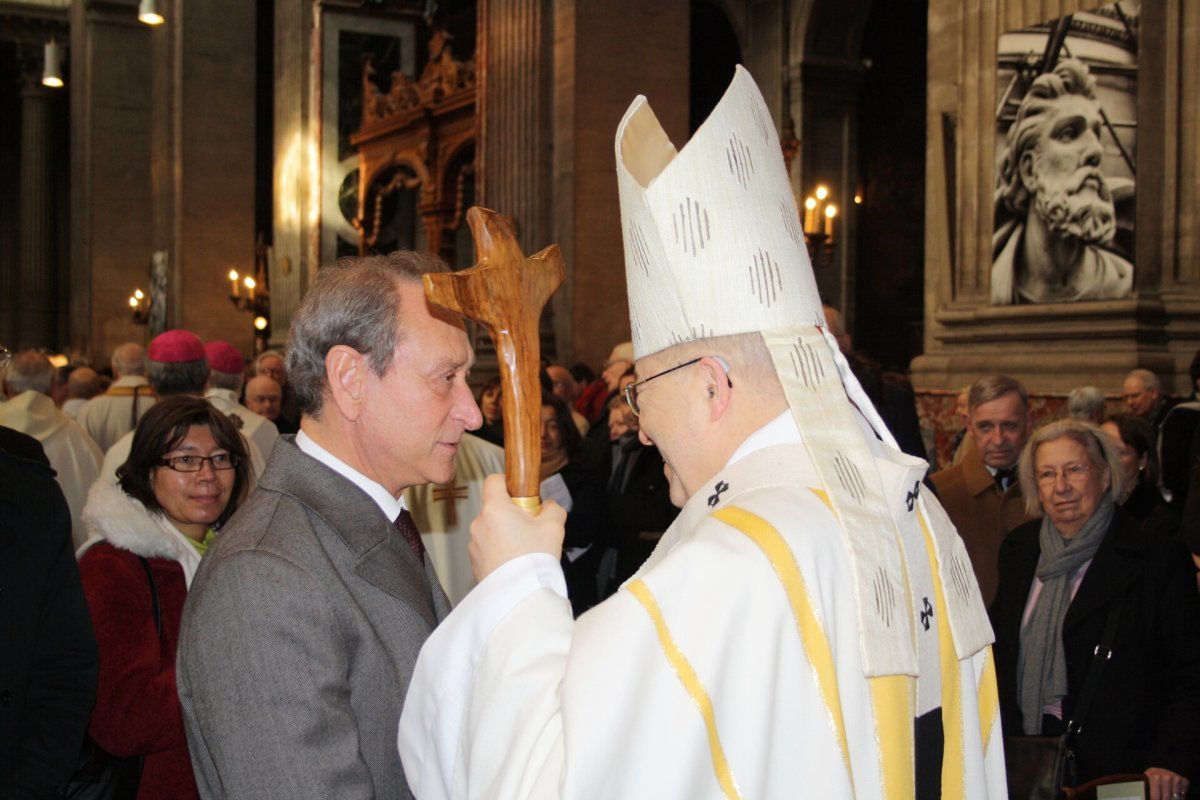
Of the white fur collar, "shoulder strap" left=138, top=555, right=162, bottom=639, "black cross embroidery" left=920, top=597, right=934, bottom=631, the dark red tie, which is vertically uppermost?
the dark red tie

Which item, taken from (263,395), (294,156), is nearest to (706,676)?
(263,395)

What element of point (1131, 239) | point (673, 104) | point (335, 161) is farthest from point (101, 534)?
point (335, 161)

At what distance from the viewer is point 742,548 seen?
1.46 metres

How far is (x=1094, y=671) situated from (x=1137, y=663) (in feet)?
0.44

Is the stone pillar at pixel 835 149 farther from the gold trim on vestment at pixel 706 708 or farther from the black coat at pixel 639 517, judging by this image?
the gold trim on vestment at pixel 706 708

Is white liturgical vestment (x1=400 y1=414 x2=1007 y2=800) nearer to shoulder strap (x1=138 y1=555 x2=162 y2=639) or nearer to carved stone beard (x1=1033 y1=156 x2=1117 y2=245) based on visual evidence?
shoulder strap (x1=138 y1=555 x2=162 y2=639)

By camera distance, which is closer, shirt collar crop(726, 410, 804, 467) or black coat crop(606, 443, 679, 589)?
shirt collar crop(726, 410, 804, 467)

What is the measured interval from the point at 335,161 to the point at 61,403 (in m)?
6.50

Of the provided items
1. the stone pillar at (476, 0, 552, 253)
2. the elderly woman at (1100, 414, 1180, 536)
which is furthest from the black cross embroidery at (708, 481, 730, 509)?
the stone pillar at (476, 0, 552, 253)

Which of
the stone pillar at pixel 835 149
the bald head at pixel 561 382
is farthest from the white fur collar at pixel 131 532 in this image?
the stone pillar at pixel 835 149

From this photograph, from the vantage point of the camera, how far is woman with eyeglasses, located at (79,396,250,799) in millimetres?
2664

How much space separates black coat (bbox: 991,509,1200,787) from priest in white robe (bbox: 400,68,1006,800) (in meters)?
1.85

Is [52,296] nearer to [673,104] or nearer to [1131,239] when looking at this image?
[673,104]

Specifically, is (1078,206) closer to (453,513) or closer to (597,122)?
(453,513)
